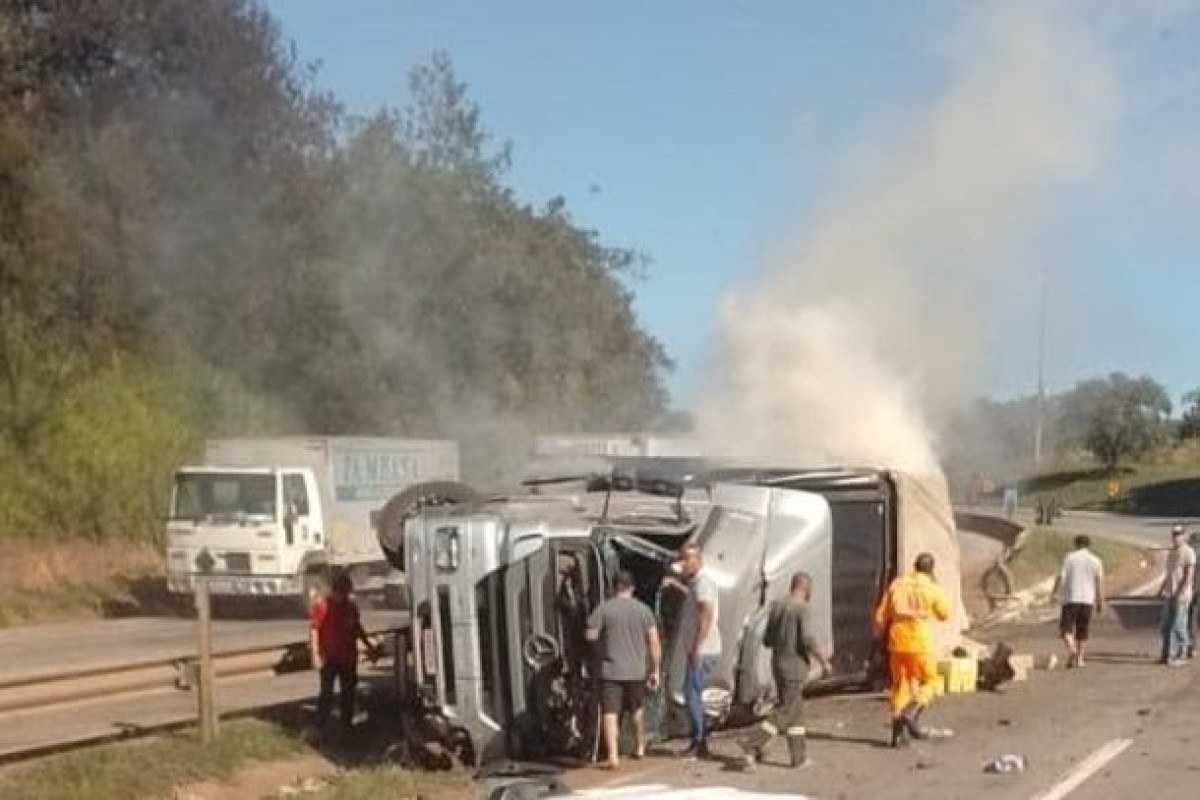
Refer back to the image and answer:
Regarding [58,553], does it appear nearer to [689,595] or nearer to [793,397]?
[793,397]

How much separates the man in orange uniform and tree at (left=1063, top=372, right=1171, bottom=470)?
91605 mm

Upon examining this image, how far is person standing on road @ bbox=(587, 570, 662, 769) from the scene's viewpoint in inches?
485

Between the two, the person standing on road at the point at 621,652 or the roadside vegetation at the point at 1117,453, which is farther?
the roadside vegetation at the point at 1117,453

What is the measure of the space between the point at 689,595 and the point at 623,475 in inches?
76.4

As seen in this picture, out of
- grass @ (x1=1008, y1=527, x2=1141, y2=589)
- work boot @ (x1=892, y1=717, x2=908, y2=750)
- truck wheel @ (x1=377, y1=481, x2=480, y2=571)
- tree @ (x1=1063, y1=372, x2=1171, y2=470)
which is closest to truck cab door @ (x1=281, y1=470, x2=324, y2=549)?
truck wheel @ (x1=377, y1=481, x2=480, y2=571)

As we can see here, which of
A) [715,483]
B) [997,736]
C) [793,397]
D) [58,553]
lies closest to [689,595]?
[715,483]

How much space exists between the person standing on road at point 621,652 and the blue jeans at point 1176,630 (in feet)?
27.2

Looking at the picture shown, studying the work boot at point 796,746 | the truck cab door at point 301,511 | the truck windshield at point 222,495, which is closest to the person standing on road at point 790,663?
the work boot at point 796,746

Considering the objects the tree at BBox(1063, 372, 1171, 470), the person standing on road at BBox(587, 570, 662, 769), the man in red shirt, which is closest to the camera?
the person standing on road at BBox(587, 570, 662, 769)

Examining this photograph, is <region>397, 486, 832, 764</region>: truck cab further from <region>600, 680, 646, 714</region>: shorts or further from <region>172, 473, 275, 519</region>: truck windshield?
<region>172, 473, 275, 519</region>: truck windshield

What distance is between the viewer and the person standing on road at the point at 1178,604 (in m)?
18.7

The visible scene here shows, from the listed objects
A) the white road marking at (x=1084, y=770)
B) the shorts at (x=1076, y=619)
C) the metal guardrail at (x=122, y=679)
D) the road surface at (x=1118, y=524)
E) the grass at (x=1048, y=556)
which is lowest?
the road surface at (x=1118, y=524)

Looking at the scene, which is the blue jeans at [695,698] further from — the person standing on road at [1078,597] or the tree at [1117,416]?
the tree at [1117,416]

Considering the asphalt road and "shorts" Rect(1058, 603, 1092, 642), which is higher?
"shorts" Rect(1058, 603, 1092, 642)
